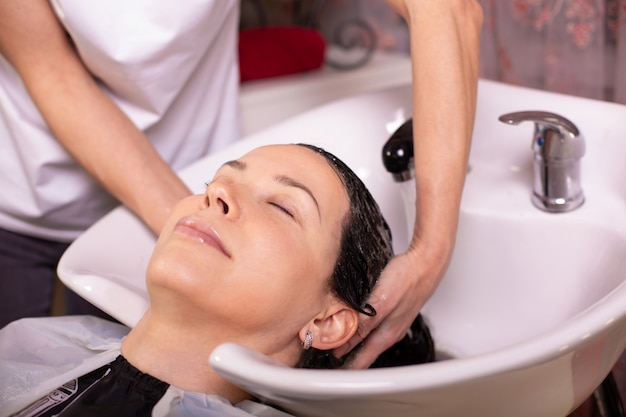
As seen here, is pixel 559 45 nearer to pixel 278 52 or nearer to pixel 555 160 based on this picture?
pixel 555 160

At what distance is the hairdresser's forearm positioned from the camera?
3.22 ft

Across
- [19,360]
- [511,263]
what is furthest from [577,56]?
[19,360]

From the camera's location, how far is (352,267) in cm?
93

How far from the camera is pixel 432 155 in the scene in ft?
3.26

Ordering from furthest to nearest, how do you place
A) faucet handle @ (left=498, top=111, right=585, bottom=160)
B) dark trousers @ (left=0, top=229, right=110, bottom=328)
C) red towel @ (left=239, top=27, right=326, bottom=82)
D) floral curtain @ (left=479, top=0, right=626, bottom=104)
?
red towel @ (left=239, top=27, right=326, bottom=82) < floral curtain @ (left=479, top=0, right=626, bottom=104) < dark trousers @ (left=0, top=229, right=110, bottom=328) < faucet handle @ (left=498, top=111, right=585, bottom=160)

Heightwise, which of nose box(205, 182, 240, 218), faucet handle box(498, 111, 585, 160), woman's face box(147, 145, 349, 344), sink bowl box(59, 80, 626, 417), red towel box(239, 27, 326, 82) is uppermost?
nose box(205, 182, 240, 218)

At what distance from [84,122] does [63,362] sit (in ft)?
1.20

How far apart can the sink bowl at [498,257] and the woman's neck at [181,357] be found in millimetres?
97

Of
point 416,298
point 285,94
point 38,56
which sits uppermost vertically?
point 38,56

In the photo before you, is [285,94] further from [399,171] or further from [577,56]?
[399,171]

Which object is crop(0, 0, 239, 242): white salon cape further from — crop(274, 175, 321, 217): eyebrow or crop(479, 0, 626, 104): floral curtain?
crop(479, 0, 626, 104): floral curtain

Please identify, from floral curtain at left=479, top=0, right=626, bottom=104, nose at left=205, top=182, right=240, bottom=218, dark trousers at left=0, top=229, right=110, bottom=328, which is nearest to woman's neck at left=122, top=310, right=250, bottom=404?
nose at left=205, top=182, right=240, bottom=218

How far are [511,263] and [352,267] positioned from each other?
0.32 meters

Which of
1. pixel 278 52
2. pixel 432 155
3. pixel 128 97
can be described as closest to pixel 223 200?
pixel 432 155
